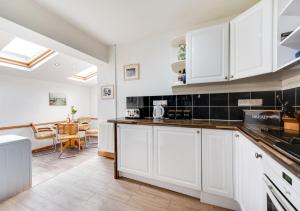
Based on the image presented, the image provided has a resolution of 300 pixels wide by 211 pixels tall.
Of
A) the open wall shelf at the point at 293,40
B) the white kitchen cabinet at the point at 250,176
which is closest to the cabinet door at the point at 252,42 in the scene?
the open wall shelf at the point at 293,40

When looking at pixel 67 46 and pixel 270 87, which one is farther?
pixel 67 46

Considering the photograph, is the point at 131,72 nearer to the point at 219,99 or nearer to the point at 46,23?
the point at 46,23

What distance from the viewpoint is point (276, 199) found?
74 cm

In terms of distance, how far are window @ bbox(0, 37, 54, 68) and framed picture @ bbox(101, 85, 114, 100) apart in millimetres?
1320

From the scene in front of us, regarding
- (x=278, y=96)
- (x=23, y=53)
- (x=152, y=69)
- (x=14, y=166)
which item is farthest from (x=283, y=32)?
(x=23, y=53)

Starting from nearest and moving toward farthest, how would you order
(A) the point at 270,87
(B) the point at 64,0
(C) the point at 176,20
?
1. (B) the point at 64,0
2. (A) the point at 270,87
3. (C) the point at 176,20

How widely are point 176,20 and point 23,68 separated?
11.3 ft

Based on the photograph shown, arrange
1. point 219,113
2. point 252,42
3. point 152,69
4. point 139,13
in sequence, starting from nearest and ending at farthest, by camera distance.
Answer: point 252,42 < point 139,13 < point 219,113 < point 152,69

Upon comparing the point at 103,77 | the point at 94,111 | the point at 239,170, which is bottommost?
the point at 239,170

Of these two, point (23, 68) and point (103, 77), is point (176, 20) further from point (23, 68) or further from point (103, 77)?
point (23, 68)

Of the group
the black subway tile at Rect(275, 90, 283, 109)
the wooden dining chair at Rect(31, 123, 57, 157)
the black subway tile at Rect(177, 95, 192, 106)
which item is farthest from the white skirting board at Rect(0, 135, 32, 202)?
the black subway tile at Rect(275, 90, 283, 109)

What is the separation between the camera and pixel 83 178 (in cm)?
220

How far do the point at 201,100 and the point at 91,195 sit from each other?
193cm

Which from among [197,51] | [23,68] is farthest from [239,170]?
[23,68]
